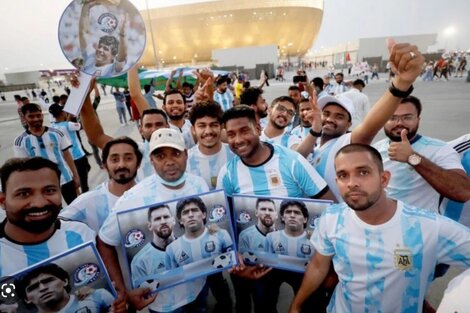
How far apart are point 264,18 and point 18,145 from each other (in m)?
71.4

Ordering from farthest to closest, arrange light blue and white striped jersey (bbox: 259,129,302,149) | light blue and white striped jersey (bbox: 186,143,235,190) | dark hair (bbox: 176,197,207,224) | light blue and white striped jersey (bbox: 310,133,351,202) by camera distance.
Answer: light blue and white striped jersey (bbox: 259,129,302,149)
light blue and white striped jersey (bbox: 186,143,235,190)
light blue and white striped jersey (bbox: 310,133,351,202)
dark hair (bbox: 176,197,207,224)

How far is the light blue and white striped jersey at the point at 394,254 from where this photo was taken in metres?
1.40

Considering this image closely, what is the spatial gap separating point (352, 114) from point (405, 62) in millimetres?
1048

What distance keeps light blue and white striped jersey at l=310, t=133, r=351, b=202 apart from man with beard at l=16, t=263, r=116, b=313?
6.43ft

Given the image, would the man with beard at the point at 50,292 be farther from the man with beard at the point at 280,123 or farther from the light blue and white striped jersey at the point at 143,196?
the man with beard at the point at 280,123

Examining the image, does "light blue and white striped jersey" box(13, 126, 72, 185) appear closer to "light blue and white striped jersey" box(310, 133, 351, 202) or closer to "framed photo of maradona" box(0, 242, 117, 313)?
"framed photo of maradona" box(0, 242, 117, 313)

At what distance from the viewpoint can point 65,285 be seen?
134cm

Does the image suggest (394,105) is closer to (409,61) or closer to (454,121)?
(409,61)

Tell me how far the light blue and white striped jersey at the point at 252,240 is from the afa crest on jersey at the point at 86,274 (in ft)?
3.07

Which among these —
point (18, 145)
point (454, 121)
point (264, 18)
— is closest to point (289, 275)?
point (18, 145)

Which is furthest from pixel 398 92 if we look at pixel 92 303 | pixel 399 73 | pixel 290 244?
pixel 92 303

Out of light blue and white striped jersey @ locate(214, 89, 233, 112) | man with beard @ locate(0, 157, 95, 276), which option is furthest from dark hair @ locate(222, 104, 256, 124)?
light blue and white striped jersey @ locate(214, 89, 233, 112)

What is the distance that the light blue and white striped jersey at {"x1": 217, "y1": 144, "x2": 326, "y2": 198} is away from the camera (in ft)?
6.86

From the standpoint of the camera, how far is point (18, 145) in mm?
4066
